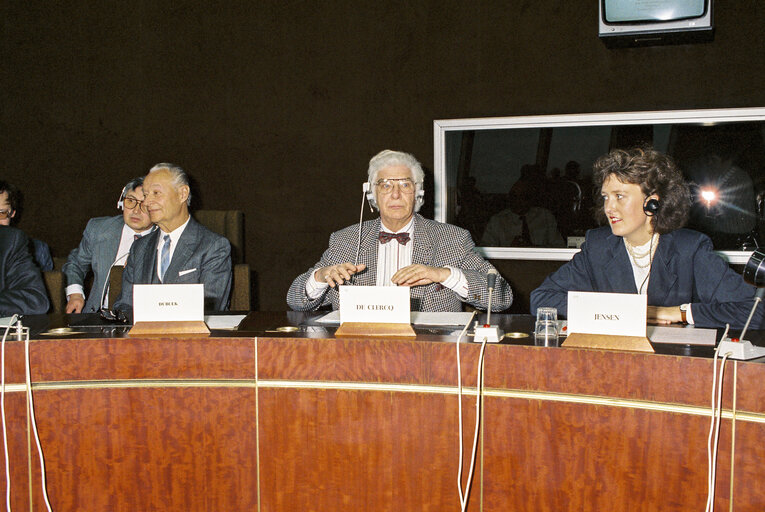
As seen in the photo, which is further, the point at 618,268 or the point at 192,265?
the point at 192,265

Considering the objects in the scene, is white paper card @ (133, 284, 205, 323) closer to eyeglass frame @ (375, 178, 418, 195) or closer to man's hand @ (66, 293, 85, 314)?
eyeglass frame @ (375, 178, 418, 195)

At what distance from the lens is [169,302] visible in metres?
2.03

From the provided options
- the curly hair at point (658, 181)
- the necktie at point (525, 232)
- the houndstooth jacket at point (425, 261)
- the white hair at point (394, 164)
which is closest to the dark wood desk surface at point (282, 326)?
the houndstooth jacket at point (425, 261)

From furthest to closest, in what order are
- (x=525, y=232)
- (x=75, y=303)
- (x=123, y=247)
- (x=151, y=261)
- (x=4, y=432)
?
(x=525, y=232) → (x=123, y=247) → (x=75, y=303) → (x=151, y=261) → (x=4, y=432)

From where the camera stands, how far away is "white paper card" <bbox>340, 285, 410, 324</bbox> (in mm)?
1945

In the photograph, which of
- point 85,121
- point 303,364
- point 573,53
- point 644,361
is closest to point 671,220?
point 644,361

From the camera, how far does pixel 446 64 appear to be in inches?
154

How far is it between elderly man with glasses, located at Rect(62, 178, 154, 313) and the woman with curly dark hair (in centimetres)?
222

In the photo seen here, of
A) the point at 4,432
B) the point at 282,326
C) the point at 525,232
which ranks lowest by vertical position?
the point at 4,432

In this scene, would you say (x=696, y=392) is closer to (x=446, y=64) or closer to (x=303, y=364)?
(x=303, y=364)

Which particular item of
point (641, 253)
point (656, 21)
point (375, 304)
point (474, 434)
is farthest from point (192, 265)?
point (656, 21)

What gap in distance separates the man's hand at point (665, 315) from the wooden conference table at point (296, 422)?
465mm

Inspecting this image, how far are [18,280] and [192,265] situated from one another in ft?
1.98

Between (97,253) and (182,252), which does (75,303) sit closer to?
(97,253)
